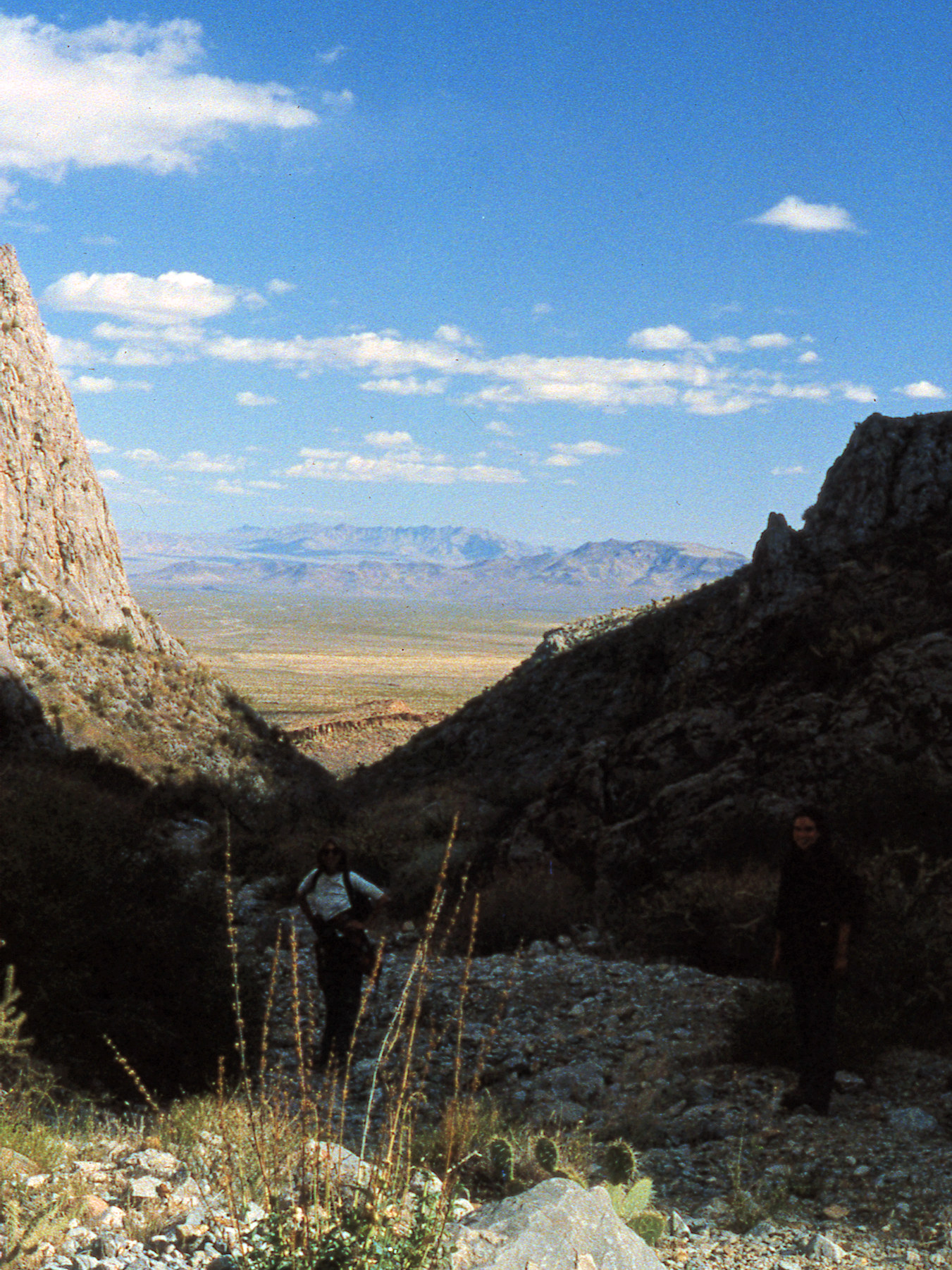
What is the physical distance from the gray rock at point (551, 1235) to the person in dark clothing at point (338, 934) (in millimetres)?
3225

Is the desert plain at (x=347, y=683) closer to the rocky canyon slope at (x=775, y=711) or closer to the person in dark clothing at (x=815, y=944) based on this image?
the rocky canyon slope at (x=775, y=711)

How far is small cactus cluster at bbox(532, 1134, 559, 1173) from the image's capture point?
4656 mm

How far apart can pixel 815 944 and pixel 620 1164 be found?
2177 mm

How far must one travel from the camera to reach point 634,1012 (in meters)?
8.33

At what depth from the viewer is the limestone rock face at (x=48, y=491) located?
28047 mm

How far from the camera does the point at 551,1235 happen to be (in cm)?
350

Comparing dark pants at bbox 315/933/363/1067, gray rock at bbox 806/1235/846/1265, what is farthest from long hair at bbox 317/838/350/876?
gray rock at bbox 806/1235/846/1265

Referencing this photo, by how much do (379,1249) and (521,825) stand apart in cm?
1153

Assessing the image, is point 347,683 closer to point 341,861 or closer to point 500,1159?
point 341,861

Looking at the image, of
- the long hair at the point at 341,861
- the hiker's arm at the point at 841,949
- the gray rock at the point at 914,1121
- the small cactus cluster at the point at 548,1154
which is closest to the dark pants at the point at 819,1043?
the hiker's arm at the point at 841,949

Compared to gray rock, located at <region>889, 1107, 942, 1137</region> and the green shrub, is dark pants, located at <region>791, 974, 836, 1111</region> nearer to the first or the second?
gray rock, located at <region>889, 1107, 942, 1137</region>

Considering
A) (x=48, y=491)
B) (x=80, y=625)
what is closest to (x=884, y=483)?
(x=80, y=625)

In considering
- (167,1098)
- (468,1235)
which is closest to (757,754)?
(167,1098)

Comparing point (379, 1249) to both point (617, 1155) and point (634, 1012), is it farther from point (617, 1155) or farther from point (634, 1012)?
point (634, 1012)
